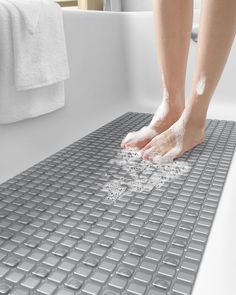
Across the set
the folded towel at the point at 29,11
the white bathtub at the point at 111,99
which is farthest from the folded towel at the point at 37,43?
the white bathtub at the point at 111,99

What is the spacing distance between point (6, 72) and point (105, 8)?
3.73ft

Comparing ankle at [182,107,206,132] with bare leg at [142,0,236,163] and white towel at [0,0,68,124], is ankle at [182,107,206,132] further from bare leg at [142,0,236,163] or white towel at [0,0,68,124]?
white towel at [0,0,68,124]

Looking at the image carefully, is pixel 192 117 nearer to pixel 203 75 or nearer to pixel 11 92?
pixel 203 75

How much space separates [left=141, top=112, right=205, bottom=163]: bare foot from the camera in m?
0.95

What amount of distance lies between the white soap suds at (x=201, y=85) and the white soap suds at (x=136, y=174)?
0.20m

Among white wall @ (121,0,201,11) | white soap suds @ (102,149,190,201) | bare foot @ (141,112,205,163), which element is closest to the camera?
white soap suds @ (102,149,190,201)

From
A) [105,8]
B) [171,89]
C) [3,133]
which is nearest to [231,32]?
[171,89]

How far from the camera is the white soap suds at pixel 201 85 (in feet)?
3.14

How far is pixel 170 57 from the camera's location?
1.08 meters

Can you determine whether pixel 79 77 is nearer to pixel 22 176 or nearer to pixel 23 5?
pixel 23 5

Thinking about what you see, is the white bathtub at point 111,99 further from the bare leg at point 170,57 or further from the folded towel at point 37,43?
the bare leg at point 170,57

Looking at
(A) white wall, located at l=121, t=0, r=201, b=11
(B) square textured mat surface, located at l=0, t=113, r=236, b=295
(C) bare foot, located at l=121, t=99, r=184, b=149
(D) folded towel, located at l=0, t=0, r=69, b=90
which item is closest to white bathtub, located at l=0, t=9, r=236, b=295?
(B) square textured mat surface, located at l=0, t=113, r=236, b=295

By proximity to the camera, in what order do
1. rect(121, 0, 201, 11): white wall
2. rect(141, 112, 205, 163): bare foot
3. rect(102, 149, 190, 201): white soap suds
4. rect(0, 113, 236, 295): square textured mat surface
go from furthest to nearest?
rect(121, 0, 201, 11): white wall
rect(141, 112, 205, 163): bare foot
rect(102, 149, 190, 201): white soap suds
rect(0, 113, 236, 295): square textured mat surface

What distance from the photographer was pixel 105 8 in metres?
1.86
